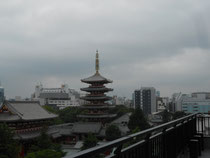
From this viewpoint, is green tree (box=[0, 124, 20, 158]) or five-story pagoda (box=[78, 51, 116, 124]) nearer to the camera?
green tree (box=[0, 124, 20, 158])

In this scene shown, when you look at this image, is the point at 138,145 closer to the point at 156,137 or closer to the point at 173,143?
the point at 156,137

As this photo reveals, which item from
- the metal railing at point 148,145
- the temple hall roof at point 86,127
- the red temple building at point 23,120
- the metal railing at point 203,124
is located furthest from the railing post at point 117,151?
the temple hall roof at point 86,127

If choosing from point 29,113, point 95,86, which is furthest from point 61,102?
point 29,113

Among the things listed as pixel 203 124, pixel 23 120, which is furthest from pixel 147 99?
pixel 203 124

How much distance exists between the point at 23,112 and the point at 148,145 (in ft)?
70.9

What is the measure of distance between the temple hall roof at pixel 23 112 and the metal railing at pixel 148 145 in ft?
58.8

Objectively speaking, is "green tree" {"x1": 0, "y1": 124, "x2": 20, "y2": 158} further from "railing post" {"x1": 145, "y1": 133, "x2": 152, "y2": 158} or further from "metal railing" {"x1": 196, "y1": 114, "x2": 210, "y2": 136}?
A: "railing post" {"x1": 145, "y1": 133, "x2": 152, "y2": 158}

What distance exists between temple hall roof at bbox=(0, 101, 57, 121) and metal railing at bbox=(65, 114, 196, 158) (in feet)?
58.8

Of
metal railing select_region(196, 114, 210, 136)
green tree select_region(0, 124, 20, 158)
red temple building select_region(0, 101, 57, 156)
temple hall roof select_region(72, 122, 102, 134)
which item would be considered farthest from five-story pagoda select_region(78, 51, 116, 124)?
metal railing select_region(196, 114, 210, 136)

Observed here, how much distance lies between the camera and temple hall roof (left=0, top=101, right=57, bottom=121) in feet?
67.6

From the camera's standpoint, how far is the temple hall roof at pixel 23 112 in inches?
811

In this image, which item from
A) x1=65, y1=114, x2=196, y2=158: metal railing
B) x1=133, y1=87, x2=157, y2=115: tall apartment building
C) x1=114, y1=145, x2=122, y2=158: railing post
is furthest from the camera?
x1=133, y1=87, x2=157, y2=115: tall apartment building

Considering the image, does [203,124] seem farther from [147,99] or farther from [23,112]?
[147,99]

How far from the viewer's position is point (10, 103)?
22.3 metres
